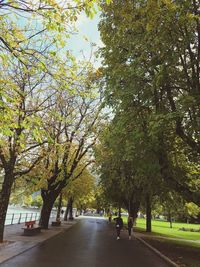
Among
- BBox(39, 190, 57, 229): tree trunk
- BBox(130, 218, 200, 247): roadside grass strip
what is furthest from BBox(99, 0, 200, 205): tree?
BBox(39, 190, 57, 229): tree trunk

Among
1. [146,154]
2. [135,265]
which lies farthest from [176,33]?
[135,265]

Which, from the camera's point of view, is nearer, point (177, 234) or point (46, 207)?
point (46, 207)

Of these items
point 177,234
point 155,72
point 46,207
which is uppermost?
point 155,72

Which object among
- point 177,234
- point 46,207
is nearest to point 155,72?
point 46,207

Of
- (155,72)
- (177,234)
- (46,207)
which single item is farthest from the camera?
(177,234)

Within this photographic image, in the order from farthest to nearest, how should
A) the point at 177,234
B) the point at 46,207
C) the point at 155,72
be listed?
the point at 177,234 < the point at 46,207 < the point at 155,72

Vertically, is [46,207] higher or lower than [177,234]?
higher

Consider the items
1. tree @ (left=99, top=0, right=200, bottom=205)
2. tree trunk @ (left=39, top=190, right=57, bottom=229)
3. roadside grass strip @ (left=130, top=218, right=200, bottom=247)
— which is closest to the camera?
tree @ (left=99, top=0, right=200, bottom=205)

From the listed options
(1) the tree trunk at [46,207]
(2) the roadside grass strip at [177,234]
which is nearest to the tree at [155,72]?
(2) the roadside grass strip at [177,234]

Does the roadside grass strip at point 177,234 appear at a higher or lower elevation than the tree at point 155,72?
lower

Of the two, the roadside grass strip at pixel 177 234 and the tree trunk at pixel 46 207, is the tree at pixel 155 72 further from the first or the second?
the tree trunk at pixel 46 207

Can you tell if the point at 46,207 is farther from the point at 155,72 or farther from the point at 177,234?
the point at 177,234

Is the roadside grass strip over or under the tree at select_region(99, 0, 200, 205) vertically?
under

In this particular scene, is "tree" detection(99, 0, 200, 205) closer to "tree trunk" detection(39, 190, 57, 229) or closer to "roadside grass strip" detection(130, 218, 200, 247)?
"roadside grass strip" detection(130, 218, 200, 247)
